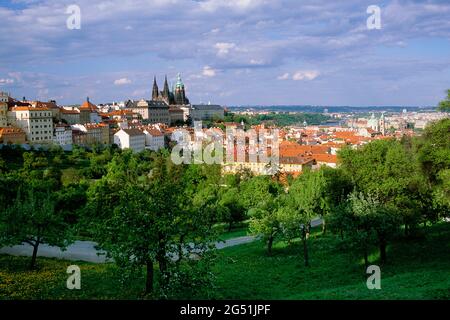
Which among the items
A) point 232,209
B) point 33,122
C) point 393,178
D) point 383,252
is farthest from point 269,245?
point 33,122

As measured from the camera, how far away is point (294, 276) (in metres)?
22.7

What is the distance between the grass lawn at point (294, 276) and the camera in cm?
1678

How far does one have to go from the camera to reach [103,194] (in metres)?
48.2

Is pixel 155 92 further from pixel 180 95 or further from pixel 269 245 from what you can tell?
pixel 269 245

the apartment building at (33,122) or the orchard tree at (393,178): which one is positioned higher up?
the apartment building at (33,122)

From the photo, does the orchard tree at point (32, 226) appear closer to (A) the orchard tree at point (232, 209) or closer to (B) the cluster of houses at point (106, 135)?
(A) the orchard tree at point (232, 209)

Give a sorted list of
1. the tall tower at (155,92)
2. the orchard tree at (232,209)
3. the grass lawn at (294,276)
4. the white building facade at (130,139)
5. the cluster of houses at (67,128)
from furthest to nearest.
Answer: the tall tower at (155,92), the white building facade at (130,139), the cluster of houses at (67,128), the orchard tree at (232,209), the grass lawn at (294,276)

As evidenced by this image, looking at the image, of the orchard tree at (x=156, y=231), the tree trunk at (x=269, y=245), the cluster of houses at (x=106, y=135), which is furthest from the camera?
the cluster of houses at (x=106, y=135)

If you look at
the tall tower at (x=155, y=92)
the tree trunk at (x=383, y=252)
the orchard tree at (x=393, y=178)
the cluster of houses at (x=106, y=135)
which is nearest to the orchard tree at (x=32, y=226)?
the tree trunk at (x=383, y=252)

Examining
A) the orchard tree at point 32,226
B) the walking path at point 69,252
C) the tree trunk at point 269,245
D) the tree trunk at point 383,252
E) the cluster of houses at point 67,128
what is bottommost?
the walking path at point 69,252
